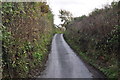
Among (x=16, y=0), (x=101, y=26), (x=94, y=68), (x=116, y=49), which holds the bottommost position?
(x=94, y=68)

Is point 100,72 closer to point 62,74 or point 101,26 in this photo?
point 62,74

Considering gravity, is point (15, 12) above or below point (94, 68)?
above

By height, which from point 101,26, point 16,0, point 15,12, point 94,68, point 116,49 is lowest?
point 94,68

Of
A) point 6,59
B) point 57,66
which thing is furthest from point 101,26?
point 6,59

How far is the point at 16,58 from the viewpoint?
7.20 metres

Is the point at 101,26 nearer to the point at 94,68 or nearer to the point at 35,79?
the point at 94,68

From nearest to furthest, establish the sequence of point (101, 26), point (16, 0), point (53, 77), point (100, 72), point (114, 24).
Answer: point (16, 0) → point (53, 77) → point (100, 72) → point (114, 24) → point (101, 26)

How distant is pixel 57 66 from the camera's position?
10688mm

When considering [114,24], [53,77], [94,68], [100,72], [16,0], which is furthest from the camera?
[114,24]

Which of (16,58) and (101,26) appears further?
(101,26)

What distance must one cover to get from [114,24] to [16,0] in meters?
6.41

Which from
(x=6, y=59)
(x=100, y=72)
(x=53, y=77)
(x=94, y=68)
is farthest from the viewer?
(x=94, y=68)

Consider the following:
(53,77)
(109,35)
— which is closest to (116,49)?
(109,35)

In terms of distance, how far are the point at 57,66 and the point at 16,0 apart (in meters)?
4.52
